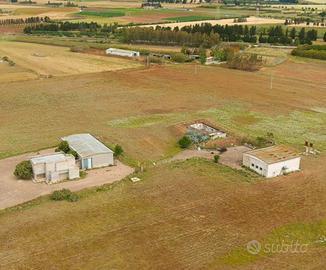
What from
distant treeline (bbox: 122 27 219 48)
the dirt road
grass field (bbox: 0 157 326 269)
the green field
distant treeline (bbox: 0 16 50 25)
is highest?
the green field

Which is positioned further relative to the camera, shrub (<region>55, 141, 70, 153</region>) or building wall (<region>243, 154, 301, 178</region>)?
shrub (<region>55, 141, 70, 153</region>)

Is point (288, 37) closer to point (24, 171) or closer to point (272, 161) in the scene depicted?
point (272, 161)

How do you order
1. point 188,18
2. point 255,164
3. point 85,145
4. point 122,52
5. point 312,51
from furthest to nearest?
point 188,18, point 122,52, point 312,51, point 85,145, point 255,164

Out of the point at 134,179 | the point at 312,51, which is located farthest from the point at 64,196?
the point at 312,51

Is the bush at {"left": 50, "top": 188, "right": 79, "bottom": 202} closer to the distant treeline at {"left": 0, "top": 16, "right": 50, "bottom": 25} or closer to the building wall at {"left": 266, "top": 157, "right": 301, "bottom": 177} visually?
the building wall at {"left": 266, "top": 157, "right": 301, "bottom": 177}

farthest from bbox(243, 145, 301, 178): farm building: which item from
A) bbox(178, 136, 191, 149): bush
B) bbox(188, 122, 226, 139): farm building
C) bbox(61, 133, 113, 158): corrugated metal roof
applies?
bbox(61, 133, 113, 158): corrugated metal roof

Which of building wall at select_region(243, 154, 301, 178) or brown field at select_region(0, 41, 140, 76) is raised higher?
brown field at select_region(0, 41, 140, 76)

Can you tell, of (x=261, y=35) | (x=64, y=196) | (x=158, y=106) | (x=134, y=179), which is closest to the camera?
(x=64, y=196)

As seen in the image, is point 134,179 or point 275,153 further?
point 275,153

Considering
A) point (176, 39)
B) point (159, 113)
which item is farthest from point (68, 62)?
point (159, 113)
